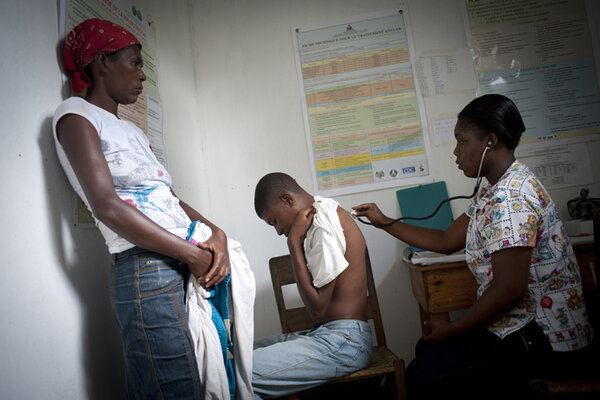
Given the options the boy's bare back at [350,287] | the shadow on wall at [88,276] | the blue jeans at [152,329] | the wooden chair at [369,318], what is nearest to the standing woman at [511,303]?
the wooden chair at [369,318]

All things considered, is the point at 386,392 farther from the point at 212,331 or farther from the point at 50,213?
the point at 50,213

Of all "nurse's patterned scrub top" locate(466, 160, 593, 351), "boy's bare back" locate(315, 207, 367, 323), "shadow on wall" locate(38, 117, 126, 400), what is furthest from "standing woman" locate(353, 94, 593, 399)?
"shadow on wall" locate(38, 117, 126, 400)

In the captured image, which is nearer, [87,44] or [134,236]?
[134,236]

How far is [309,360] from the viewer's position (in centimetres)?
132

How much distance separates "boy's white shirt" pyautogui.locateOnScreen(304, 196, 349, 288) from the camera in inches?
55.2

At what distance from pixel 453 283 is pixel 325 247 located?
71 cm

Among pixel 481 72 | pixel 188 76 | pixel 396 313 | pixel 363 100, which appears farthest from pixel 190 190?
pixel 481 72

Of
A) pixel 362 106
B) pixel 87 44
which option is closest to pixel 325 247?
pixel 87 44

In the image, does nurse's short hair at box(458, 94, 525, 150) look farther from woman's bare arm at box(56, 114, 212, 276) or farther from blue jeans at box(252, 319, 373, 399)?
woman's bare arm at box(56, 114, 212, 276)

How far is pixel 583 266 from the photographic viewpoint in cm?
172

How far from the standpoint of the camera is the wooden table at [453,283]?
5.55ft

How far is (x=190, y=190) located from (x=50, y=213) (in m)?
1.08

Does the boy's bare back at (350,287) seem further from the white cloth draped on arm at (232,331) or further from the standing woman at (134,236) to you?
the standing woman at (134,236)

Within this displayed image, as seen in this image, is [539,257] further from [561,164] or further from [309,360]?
[561,164]
